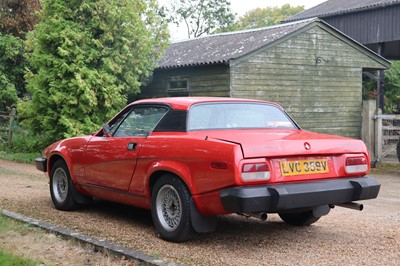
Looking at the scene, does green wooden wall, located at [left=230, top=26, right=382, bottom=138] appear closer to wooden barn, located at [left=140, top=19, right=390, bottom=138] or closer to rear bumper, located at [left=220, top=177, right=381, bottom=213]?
wooden barn, located at [left=140, top=19, right=390, bottom=138]

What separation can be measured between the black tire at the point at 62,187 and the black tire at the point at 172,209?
1974 mm

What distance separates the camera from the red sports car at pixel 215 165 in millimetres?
5297

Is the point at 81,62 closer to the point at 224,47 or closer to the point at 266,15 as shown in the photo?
the point at 224,47

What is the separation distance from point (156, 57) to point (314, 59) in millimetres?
5361

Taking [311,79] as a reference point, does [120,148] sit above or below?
below

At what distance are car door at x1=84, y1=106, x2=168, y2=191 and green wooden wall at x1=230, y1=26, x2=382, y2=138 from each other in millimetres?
9880

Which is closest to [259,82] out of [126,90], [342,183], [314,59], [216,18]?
Answer: [314,59]

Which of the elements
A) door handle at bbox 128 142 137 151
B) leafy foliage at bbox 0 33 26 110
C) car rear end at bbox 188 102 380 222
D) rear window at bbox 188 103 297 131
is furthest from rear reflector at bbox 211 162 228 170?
leafy foliage at bbox 0 33 26 110

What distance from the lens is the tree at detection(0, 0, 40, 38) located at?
2295cm

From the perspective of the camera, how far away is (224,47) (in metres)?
18.4

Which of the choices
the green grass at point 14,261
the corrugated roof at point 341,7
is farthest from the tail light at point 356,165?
the corrugated roof at point 341,7

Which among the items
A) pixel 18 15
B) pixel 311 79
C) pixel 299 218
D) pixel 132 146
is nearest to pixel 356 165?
pixel 299 218

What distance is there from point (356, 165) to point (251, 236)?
4.55 feet

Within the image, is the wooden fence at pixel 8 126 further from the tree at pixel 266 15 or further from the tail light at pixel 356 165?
the tree at pixel 266 15
